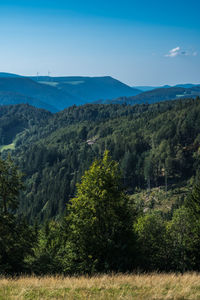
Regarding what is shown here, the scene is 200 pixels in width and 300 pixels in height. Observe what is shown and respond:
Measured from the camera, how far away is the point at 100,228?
72.5 ft

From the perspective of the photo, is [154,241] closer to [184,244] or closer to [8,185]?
[184,244]

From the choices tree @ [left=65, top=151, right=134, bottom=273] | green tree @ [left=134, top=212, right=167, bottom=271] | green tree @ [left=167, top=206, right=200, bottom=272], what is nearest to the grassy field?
tree @ [left=65, top=151, right=134, bottom=273]

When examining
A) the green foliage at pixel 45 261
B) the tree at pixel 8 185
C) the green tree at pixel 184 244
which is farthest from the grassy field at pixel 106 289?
the green tree at pixel 184 244

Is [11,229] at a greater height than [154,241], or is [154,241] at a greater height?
[11,229]

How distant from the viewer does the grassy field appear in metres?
11.6

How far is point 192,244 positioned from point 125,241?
16.7 meters

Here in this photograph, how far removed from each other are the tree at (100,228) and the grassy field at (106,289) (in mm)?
7170

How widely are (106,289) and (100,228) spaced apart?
30.8 ft

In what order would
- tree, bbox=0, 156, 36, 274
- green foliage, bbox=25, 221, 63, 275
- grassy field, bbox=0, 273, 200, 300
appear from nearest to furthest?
grassy field, bbox=0, 273, 200, 300, tree, bbox=0, 156, 36, 274, green foliage, bbox=25, 221, 63, 275

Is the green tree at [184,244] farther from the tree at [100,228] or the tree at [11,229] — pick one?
the tree at [11,229]

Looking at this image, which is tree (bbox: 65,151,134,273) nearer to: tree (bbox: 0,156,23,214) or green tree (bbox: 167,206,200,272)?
tree (bbox: 0,156,23,214)

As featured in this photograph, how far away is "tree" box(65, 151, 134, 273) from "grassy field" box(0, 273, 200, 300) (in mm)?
7170

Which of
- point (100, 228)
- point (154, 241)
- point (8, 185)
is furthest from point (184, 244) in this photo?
point (8, 185)

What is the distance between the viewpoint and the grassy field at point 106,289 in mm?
11608
